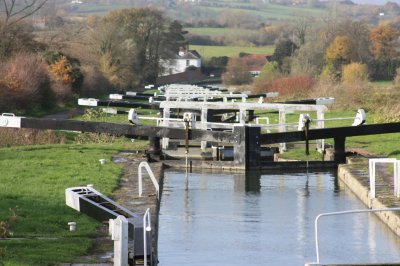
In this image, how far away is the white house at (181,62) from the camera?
→ 103500 mm

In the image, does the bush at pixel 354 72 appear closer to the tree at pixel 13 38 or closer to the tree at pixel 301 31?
the tree at pixel 13 38

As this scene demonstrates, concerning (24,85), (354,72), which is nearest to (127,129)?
(24,85)

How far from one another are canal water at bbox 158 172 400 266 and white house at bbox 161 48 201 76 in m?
75.4

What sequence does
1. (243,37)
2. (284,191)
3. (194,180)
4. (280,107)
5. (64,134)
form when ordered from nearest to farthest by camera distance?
(284,191)
(194,180)
(280,107)
(64,134)
(243,37)

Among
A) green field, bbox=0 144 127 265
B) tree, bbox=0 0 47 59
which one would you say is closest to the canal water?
green field, bbox=0 144 127 265

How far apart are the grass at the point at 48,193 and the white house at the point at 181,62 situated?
71.3m

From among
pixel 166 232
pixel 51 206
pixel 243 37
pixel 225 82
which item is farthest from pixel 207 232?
pixel 243 37

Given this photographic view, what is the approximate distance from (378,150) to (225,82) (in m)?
69.8

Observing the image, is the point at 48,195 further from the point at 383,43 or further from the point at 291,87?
the point at 383,43

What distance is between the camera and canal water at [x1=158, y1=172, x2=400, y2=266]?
16656mm

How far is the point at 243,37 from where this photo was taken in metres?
152

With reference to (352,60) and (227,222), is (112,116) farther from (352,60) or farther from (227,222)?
(352,60)

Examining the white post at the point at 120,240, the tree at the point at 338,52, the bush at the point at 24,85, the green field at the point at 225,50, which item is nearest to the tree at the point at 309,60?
the tree at the point at 338,52

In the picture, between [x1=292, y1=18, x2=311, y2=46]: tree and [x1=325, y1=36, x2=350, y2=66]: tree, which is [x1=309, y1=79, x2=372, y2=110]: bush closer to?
[x1=325, y1=36, x2=350, y2=66]: tree
